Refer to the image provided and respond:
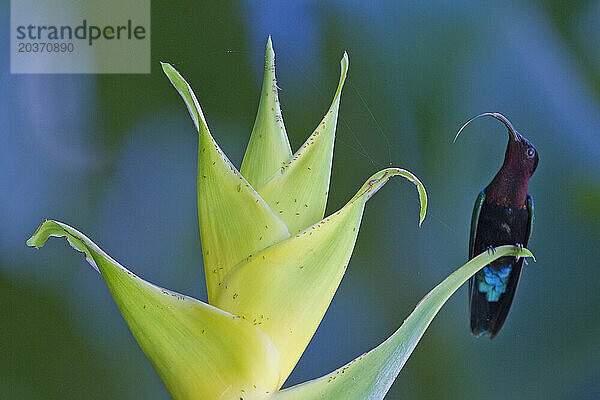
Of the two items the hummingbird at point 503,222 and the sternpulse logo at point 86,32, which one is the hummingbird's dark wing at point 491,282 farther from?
the sternpulse logo at point 86,32

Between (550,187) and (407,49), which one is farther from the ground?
(407,49)

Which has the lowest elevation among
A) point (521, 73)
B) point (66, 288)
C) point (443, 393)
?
point (443, 393)

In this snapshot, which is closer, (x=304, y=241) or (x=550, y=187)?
(x=304, y=241)

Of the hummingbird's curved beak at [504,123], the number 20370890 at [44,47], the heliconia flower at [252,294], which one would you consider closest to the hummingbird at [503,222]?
the hummingbird's curved beak at [504,123]

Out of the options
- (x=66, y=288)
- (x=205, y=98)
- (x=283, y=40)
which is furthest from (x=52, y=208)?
(x=283, y=40)

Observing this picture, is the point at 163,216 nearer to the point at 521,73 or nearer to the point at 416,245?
the point at 416,245

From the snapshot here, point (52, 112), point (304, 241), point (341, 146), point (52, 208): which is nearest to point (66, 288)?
point (52, 208)

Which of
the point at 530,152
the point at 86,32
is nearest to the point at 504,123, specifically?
the point at 530,152
